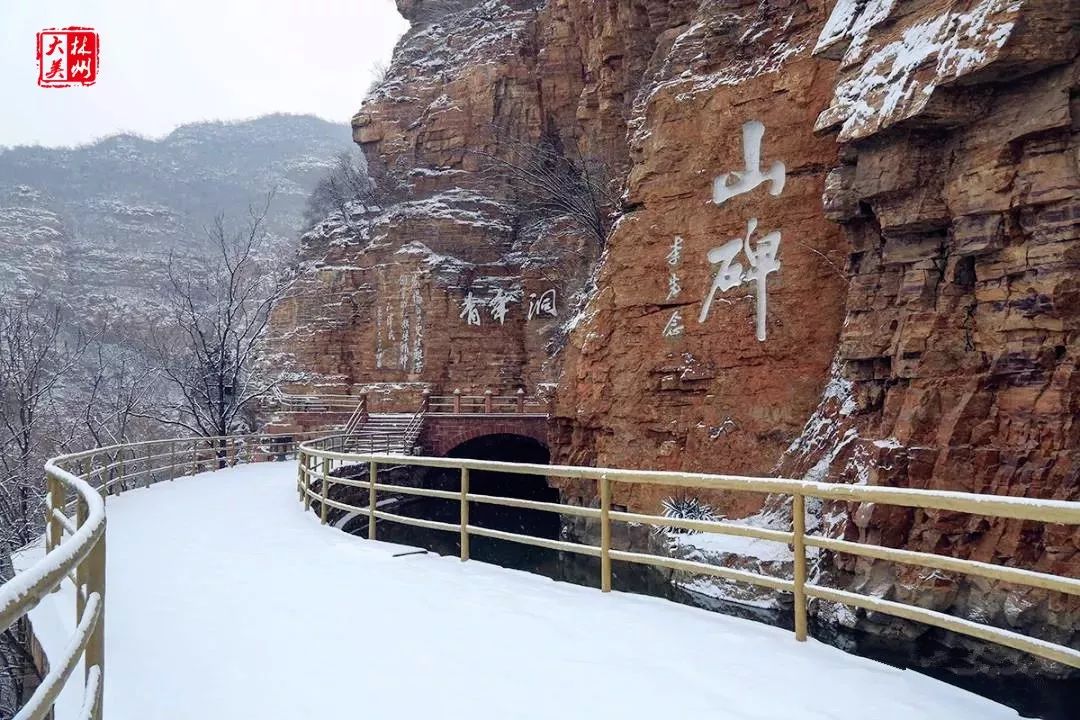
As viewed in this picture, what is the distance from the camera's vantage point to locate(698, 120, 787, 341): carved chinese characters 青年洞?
14047mm

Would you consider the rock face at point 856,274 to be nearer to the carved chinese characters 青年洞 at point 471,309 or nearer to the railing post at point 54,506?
the railing post at point 54,506

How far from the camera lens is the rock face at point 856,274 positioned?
9062 millimetres

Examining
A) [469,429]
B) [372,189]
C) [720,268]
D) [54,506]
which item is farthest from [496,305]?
[54,506]

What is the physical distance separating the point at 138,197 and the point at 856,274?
10747 centimetres

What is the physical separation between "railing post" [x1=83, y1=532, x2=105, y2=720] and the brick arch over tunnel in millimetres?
23438

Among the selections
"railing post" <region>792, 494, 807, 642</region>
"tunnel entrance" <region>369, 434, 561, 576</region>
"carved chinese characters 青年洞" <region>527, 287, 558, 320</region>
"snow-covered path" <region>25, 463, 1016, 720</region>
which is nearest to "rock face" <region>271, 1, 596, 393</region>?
"carved chinese characters 青年洞" <region>527, 287, 558, 320</region>

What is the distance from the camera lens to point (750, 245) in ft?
47.1

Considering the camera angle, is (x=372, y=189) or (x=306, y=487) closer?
(x=306, y=487)

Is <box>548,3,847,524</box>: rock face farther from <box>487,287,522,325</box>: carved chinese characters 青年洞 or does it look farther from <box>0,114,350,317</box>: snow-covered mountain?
<box>0,114,350,317</box>: snow-covered mountain

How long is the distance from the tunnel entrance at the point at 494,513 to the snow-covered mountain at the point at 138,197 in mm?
46332

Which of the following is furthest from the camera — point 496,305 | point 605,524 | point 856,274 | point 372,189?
point 372,189

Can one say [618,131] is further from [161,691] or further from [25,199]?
[25,199]

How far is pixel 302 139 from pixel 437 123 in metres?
106

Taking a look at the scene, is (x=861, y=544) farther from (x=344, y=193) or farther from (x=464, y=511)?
(x=344, y=193)
